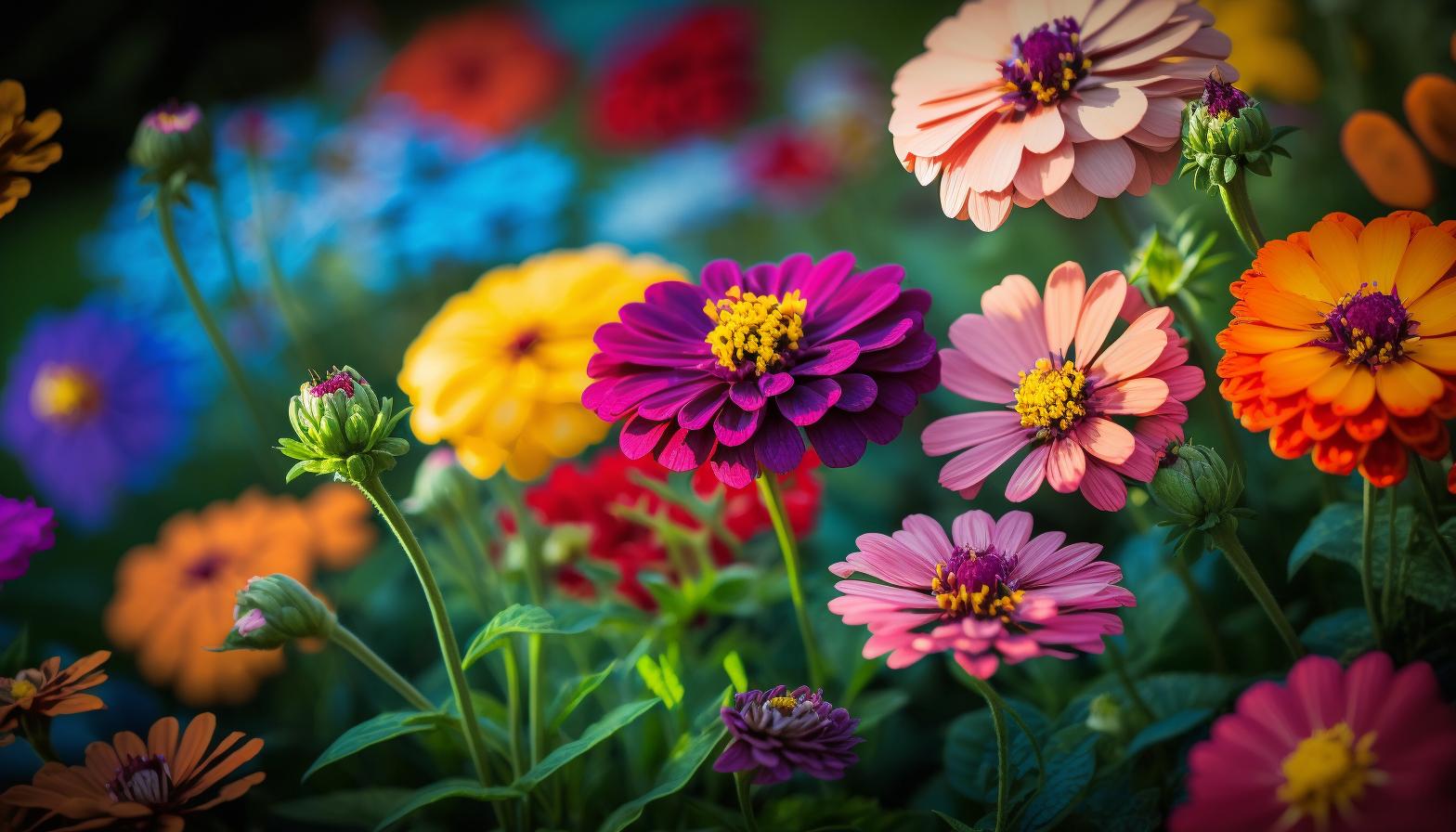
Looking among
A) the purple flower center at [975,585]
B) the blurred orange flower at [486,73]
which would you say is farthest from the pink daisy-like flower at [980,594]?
the blurred orange flower at [486,73]

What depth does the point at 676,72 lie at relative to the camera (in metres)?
1.30

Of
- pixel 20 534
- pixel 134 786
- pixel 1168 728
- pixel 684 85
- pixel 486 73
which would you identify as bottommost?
pixel 1168 728

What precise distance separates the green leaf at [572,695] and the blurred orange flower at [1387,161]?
524mm

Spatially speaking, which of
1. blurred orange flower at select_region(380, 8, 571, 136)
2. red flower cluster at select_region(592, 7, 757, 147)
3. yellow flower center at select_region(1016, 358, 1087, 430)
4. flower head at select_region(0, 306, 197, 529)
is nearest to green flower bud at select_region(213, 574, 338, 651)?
yellow flower center at select_region(1016, 358, 1087, 430)

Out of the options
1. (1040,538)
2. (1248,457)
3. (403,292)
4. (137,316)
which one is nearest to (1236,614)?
(1248,457)

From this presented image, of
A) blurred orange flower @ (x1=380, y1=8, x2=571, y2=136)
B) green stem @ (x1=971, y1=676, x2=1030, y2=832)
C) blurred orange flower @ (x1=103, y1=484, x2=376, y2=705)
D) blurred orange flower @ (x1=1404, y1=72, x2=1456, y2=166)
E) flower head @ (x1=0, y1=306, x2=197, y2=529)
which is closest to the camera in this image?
green stem @ (x1=971, y1=676, x2=1030, y2=832)

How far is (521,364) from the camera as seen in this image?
1.93ft

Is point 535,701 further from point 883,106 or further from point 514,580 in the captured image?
point 883,106

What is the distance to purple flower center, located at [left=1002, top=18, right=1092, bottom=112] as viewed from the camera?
1.54 ft

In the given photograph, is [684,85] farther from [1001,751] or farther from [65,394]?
[1001,751]

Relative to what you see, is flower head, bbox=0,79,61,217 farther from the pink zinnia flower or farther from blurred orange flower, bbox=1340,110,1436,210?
blurred orange flower, bbox=1340,110,1436,210

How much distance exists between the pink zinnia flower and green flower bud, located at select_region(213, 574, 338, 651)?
0.39 m

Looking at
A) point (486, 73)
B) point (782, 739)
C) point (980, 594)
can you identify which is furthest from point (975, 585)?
point (486, 73)

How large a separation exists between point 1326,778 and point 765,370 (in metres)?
0.29
